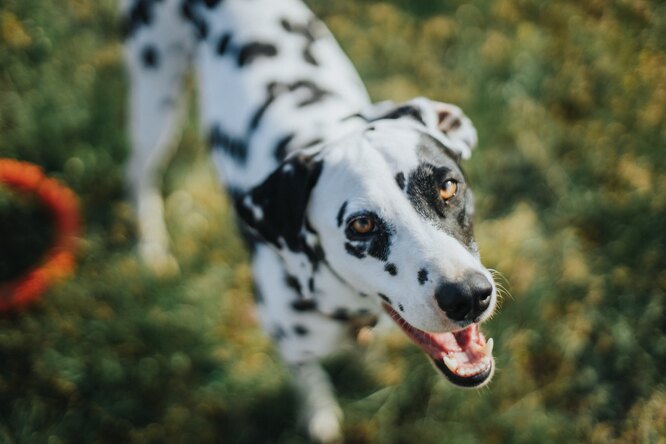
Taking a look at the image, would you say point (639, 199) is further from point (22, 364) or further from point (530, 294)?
point (22, 364)

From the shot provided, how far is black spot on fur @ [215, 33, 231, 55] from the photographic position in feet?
9.82

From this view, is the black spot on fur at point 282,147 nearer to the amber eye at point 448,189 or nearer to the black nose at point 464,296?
the amber eye at point 448,189

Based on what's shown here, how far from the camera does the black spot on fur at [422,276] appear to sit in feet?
6.81

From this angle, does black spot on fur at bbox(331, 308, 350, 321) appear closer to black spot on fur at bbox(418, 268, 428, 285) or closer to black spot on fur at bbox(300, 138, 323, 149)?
black spot on fur at bbox(418, 268, 428, 285)

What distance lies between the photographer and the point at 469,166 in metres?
4.04

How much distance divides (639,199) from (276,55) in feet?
7.76

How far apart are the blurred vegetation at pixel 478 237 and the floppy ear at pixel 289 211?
4.07 ft

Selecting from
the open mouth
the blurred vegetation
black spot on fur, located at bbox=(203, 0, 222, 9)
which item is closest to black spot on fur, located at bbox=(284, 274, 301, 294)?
the open mouth

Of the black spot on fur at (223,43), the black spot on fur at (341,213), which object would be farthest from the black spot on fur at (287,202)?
the black spot on fur at (223,43)

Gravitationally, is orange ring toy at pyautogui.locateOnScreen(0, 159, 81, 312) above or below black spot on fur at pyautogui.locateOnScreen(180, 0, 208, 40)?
below

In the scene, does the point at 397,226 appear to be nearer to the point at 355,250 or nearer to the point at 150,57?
the point at 355,250

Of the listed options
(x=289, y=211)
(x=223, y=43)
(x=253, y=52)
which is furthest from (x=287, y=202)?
(x=223, y=43)

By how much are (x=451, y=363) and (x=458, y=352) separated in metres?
0.08

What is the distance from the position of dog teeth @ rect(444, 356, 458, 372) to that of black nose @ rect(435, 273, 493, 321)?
1.02 feet
